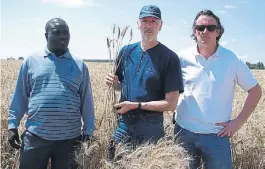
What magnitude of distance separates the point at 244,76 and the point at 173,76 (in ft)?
2.34

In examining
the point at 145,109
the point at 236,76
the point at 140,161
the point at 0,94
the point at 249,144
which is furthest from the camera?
the point at 0,94

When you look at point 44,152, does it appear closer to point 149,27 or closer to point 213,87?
point 149,27

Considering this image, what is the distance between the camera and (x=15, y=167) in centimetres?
381

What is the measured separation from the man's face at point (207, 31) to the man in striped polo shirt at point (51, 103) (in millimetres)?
1188

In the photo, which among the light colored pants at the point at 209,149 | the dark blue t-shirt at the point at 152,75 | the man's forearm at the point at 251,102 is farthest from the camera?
the man's forearm at the point at 251,102

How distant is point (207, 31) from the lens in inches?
134

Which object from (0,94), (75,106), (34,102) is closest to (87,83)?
(75,106)

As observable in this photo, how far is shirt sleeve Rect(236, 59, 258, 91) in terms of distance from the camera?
3336 mm

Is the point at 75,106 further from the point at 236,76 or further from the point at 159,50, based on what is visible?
the point at 236,76

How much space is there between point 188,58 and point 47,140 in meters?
1.58

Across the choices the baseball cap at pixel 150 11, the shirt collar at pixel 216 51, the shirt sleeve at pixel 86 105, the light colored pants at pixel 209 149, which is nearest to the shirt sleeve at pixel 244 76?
the shirt collar at pixel 216 51

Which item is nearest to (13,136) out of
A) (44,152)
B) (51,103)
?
(44,152)

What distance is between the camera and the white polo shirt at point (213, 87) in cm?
332

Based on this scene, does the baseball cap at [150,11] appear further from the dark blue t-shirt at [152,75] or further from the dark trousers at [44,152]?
the dark trousers at [44,152]
